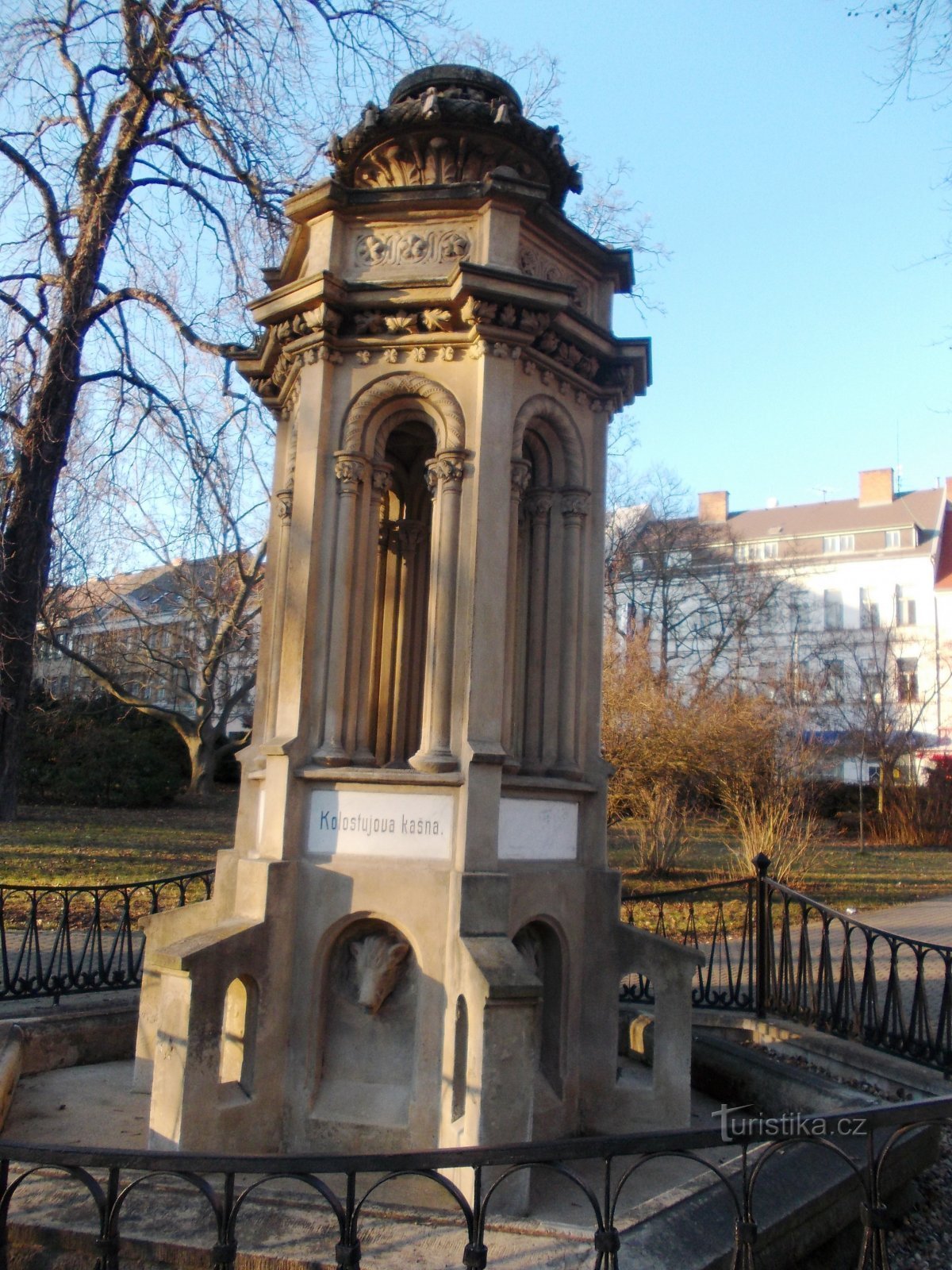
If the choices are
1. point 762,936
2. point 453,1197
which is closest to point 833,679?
point 762,936

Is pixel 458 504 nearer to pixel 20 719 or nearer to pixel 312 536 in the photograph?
pixel 312 536

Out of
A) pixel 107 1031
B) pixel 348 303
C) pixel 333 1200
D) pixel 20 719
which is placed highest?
pixel 348 303

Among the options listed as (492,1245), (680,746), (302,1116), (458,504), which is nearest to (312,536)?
(458,504)

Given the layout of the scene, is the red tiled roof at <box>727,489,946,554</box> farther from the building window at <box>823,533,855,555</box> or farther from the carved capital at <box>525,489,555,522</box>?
the carved capital at <box>525,489,555,522</box>

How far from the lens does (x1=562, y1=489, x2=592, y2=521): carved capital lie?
671 centimetres

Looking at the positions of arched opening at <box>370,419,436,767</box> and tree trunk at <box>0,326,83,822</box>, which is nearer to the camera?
arched opening at <box>370,419,436,767</box>

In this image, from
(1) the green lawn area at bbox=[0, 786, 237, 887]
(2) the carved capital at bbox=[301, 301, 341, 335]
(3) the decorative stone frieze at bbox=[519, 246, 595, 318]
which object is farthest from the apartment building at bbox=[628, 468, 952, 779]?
(2) the carved capital at bbox=[301, 301, 341, 335]

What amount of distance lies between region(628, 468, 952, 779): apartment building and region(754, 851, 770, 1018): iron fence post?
2387 centimetres

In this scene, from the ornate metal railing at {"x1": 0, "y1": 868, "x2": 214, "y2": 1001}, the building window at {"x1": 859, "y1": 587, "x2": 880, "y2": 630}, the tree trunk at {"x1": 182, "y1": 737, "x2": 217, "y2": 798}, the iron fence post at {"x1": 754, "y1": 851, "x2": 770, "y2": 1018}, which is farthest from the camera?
the building window at {"x1": 859, "y1": 587, "x2": 880, "y2": 630}

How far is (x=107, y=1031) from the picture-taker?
287 inches

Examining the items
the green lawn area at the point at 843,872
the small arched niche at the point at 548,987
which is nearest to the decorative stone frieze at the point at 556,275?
the small arched niche at the point at 548,987

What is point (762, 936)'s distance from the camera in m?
8.16

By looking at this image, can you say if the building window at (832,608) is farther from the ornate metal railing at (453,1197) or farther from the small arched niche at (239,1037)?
the ornate metal railing at (453,1197)

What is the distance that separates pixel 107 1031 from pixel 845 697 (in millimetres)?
39251
